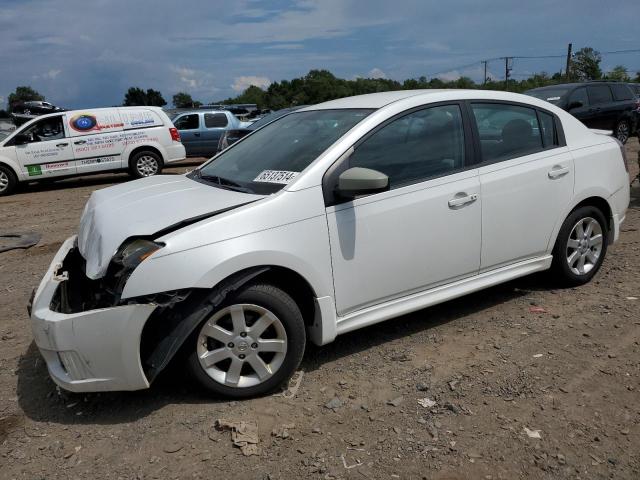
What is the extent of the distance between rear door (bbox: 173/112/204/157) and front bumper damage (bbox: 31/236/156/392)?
1461cm

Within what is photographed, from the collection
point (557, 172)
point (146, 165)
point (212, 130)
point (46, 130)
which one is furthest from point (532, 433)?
point (212, 130)

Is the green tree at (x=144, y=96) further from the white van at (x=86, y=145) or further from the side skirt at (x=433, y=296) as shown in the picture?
the side skirt at (x=433, y=296)

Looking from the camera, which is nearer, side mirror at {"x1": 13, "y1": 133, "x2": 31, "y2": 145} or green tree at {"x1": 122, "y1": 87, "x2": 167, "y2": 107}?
side mirror at {"x1": 13, "y1": 133, "x2": 31, "y2": 145}

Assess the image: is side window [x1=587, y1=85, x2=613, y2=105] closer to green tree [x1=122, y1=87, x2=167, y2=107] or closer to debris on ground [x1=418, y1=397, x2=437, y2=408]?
debris on ground [x1=418, y1=397, x2=437, y2=408]

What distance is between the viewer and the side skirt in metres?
3.56

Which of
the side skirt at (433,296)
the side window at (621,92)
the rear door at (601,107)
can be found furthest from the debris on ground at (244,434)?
the side window at (621,92)

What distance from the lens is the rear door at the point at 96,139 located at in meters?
12.9

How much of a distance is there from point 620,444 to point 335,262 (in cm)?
172

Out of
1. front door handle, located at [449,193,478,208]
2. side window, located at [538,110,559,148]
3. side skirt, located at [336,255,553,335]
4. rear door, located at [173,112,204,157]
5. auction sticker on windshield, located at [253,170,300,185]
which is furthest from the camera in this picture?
rear door, located at [173,112,204,157]

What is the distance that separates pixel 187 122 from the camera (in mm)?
17344

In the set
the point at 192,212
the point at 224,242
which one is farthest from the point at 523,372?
the point at 192,212

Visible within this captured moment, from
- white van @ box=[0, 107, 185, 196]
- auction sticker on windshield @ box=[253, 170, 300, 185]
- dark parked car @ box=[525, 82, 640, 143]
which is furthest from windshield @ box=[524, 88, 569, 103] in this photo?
auction sticker on windshield @ box=[253, 170, 300, 185]

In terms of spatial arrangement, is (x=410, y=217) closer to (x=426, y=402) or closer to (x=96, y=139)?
(x=426, y=402)

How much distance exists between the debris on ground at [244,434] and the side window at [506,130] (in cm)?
239
